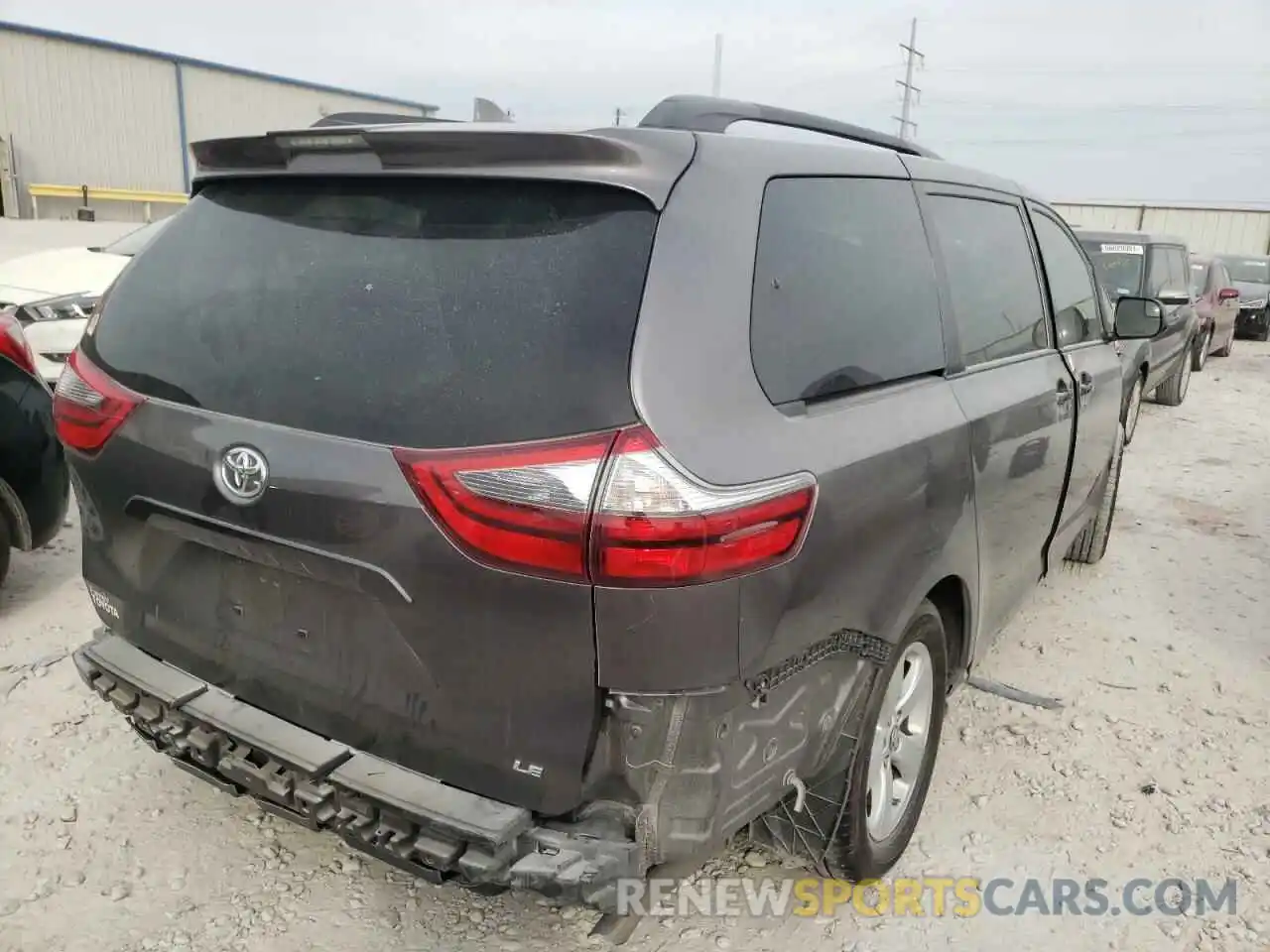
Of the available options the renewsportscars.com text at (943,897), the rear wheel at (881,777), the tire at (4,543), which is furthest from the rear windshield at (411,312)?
the tire at (4,543)

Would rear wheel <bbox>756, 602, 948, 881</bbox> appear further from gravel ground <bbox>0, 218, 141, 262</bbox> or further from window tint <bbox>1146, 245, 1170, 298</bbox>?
gravel ground <bbox>0, 218, 141, 262</bbox>

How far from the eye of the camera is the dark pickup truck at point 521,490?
1729 mm

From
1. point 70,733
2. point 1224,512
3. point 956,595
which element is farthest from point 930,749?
point 1224,512

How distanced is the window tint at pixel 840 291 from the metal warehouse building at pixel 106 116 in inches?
900

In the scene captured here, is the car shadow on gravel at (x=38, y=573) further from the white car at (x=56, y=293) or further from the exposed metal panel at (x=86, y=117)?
the exposed metal panel at (x=86, y=117)

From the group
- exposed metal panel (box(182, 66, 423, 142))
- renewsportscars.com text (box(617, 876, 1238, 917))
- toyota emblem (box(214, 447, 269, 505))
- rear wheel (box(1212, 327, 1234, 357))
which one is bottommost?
rear wheel (box(1212, 327, 1234, 357))

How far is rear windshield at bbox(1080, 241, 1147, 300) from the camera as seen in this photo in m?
8.98

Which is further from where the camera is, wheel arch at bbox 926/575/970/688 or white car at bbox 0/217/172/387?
white car at bbox 0/217/172/387

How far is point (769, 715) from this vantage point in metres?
1.95

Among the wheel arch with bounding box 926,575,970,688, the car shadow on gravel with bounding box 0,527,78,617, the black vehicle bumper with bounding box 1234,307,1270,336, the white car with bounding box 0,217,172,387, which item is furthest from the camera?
the black vehicle bumper with bounding box 1234,307,1270,336

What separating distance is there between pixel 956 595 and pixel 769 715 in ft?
3.56

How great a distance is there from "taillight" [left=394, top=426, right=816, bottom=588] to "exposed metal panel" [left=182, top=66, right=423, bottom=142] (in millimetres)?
Result: 27064

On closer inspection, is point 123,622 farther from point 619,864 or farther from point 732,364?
point 732,364

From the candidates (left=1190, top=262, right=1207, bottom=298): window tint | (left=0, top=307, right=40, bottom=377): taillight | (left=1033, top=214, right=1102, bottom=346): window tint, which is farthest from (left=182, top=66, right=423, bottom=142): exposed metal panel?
(left=1033, top=214, right=1102, bottom=346): window tint
